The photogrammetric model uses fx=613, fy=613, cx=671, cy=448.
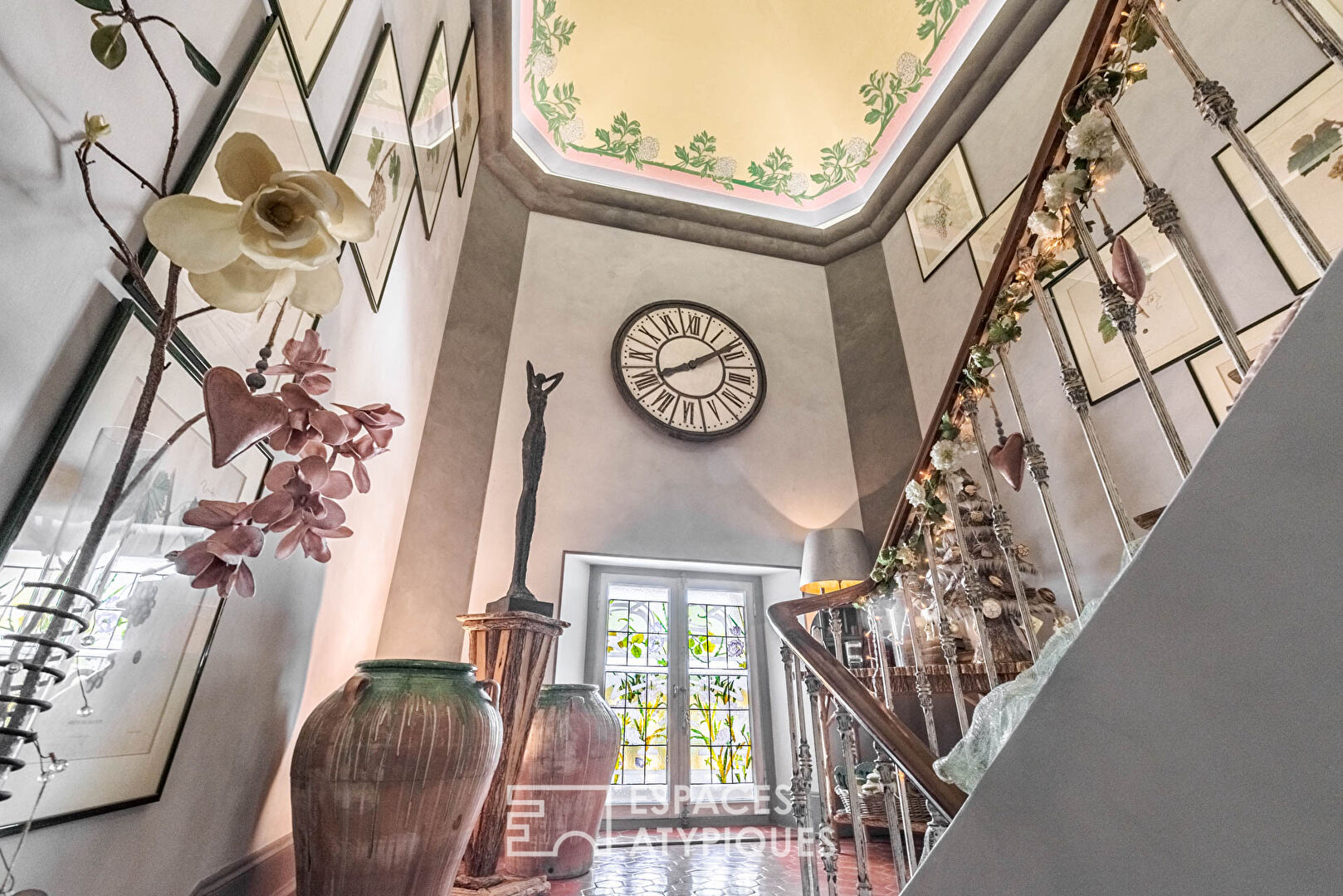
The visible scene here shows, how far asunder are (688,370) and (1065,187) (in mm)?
3138

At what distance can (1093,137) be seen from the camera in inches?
43.0

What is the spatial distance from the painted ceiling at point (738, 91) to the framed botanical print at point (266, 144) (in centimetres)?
305

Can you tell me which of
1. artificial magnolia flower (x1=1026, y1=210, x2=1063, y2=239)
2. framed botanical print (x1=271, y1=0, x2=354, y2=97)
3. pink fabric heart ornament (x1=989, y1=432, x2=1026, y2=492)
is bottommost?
pink fabric heart ornament (x1=989, y1=432, x2=1026, y2=492)

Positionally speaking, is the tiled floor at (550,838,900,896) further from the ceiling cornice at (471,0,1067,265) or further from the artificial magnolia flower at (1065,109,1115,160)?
the ceiling cornice at (471,0,1067,265)

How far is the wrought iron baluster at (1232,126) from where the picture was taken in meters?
0.68

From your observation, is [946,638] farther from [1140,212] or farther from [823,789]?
[1140,212]

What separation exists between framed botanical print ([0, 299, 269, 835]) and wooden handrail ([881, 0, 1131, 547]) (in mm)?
1573

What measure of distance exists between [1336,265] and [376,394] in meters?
2.47

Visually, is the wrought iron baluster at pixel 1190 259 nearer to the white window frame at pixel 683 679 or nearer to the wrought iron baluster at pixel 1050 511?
the wrought iron baluster at pixel 1050 511

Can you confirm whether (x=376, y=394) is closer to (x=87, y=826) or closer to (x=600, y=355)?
(x=87, y=826)

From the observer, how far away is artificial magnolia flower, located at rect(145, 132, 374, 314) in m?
0.61

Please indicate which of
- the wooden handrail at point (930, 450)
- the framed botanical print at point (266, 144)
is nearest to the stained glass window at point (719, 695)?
the wooden handrail at point (930, 450)

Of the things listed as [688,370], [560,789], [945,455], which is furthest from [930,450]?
[688,370]

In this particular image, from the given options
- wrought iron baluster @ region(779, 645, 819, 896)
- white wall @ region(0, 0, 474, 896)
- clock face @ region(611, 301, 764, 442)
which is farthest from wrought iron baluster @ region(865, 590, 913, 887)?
clock face @ region(611, 301, 764, 442)
